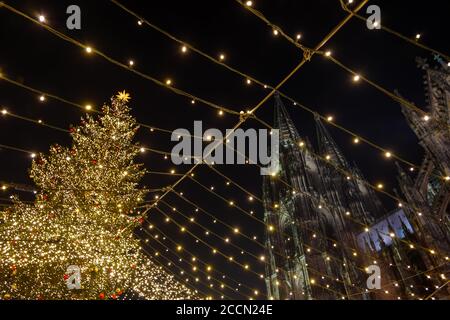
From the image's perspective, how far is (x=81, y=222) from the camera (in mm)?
6301

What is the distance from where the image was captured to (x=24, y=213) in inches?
262

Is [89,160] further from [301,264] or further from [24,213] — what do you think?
[301,264]

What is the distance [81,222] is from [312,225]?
21.9 metres

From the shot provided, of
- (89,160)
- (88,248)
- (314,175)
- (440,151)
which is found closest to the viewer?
(88,248)

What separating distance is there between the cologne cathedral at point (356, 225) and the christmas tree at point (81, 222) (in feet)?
16.7

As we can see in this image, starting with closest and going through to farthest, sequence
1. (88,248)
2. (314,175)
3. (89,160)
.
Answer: (88,248)
(89,160)
(314,175)

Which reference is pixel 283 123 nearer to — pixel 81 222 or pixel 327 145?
pixel 327 145

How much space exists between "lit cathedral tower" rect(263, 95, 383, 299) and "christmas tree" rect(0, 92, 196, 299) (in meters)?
16.0

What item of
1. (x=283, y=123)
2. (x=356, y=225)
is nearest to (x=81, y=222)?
(x=356, y=225)

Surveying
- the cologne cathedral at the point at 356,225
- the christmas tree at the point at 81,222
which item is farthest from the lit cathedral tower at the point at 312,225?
the christmas tree at the point at 81,222

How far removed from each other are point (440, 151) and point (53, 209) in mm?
16579

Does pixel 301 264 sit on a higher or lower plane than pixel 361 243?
lower

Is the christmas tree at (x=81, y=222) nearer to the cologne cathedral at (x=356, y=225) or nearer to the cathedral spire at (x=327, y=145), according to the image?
the cologne cathedral at (x=356, y=225)
